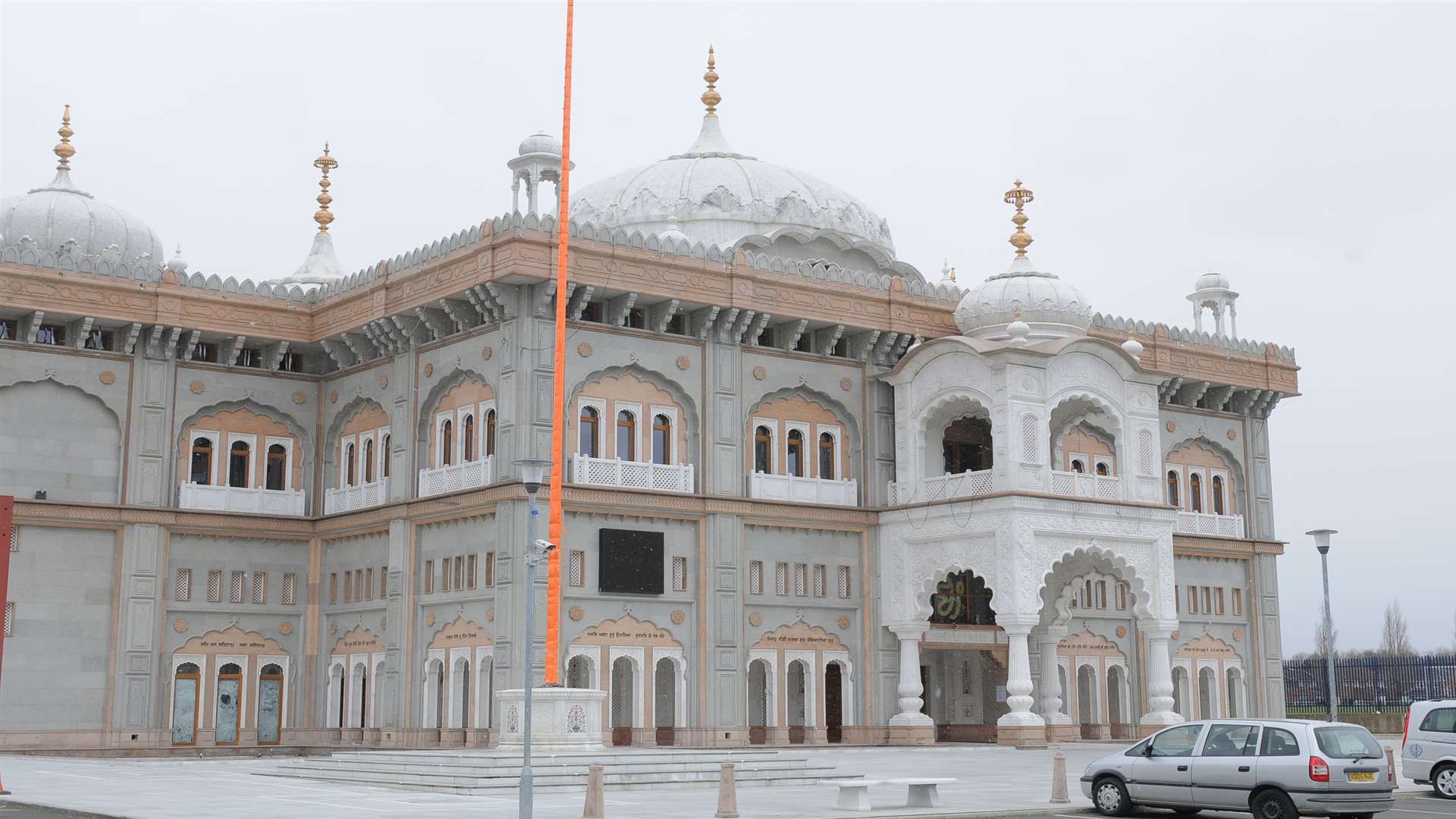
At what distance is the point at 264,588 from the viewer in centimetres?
3750

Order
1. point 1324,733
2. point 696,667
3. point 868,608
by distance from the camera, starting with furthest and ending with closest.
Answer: point 868,608, point 696,667, point 1324,733

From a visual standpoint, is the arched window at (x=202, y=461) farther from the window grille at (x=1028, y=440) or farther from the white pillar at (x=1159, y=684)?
the white pillar at (x=1159, y=684)

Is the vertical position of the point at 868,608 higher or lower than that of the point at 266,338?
lower

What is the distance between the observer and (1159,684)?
3691cm

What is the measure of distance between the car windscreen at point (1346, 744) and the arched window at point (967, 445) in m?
19.8

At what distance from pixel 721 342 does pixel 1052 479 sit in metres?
7.69

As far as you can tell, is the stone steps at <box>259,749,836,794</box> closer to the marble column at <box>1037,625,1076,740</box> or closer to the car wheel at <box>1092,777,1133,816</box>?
the car wheel at <box>1092,777,1133,816</box>

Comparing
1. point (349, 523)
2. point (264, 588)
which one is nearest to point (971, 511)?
point (349, 523)

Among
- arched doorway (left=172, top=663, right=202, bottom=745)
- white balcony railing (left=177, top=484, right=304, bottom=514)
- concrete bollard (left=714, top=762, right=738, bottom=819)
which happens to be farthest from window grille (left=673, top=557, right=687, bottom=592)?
concrete bollard (left=714, top=762, right=738, bottom=819)

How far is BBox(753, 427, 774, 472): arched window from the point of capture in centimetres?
3588

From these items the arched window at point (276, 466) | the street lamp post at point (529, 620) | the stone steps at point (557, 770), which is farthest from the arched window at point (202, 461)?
the street lamp post at point (529, 620)

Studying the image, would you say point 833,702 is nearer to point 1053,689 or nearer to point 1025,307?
point 1053,689

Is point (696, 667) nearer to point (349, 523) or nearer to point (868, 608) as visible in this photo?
point (868, 608)

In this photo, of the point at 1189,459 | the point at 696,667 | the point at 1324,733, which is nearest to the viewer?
the point at 1324,733
